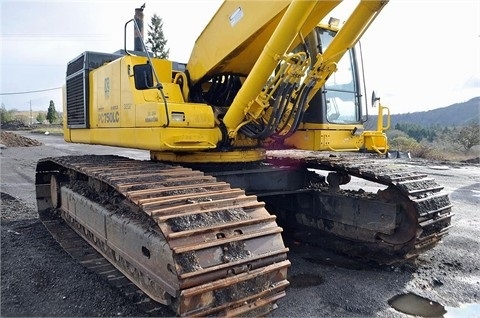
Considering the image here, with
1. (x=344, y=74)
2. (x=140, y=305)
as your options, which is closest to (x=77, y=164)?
(x=140, y=305)

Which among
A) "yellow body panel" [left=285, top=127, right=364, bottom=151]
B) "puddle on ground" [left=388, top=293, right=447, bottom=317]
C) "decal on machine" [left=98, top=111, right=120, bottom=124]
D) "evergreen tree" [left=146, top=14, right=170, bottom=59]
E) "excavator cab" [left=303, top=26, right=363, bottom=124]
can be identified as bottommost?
"puddle on ground" [left=388, top=293, right=447, bottom=317]

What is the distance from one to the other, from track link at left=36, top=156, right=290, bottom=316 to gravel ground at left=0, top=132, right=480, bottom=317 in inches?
15.2

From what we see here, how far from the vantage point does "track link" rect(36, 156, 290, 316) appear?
274 centimetres

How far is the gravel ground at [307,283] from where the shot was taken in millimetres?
3594

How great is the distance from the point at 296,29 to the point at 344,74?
6.43ft

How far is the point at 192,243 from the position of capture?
9.20ft

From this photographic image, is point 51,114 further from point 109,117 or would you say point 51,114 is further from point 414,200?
point 414,200

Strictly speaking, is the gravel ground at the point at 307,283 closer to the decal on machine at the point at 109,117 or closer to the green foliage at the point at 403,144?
the decal on machine at the point at 109,117

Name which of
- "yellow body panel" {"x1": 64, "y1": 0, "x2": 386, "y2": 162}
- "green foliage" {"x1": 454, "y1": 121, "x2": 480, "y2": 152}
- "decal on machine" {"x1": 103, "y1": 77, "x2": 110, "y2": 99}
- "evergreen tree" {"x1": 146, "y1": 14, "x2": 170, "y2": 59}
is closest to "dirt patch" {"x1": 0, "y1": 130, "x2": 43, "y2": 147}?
"evergreen tree" {"x1": 146, "y1": 14, "x2": 170, "y2": 59}

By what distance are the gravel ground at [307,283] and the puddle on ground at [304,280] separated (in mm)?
10

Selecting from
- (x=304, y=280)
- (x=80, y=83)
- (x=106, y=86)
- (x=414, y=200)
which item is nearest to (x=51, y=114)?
(x=80, y=83)

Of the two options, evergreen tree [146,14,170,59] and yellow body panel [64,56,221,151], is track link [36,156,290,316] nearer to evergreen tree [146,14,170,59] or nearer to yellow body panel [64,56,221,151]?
yellow body panel [64,56,221,151]

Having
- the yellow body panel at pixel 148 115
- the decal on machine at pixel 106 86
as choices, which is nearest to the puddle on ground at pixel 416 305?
the yellow body panel at pixel 148 115

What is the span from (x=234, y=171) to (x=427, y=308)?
95.0 inches
